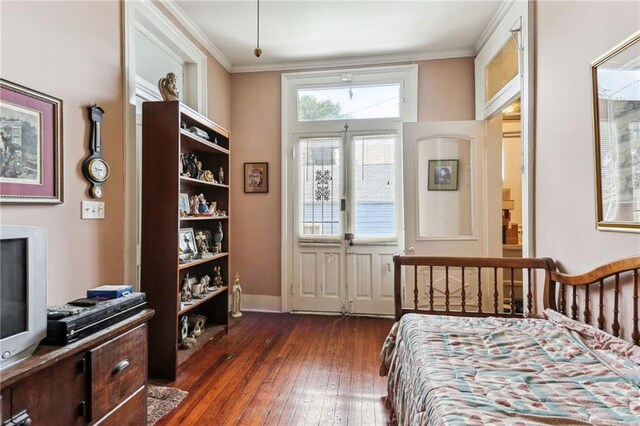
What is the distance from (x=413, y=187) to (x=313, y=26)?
5.99 ft

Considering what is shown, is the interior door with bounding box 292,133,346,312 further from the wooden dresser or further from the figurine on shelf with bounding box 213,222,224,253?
the wooden dresser

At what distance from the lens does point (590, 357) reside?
53.6 inches

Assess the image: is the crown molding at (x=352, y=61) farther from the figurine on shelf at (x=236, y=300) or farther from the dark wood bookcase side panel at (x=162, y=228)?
the figurine on shelf at (x=236, y=300)

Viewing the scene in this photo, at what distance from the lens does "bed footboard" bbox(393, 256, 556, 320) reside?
7.18 feet

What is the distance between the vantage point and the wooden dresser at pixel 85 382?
103 cm

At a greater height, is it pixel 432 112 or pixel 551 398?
pixel 432 112

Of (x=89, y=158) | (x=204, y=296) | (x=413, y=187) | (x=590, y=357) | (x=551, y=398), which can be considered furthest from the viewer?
(x=413, y=187)

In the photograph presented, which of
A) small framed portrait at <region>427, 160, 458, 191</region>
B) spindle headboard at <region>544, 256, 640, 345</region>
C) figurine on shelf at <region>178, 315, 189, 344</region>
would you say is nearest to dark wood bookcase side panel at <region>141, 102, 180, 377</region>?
figurine on shelf at <region>178, 315, 189, 344</region>

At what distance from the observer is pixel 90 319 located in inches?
51.7

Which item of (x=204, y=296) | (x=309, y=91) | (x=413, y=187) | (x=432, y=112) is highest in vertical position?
(x=309, y=91)

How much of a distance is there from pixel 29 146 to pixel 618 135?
282cm

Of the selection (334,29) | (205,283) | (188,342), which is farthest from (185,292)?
(334,29)

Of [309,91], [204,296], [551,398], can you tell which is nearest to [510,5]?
[309,91]

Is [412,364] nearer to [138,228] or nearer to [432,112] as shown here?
[138,228]
